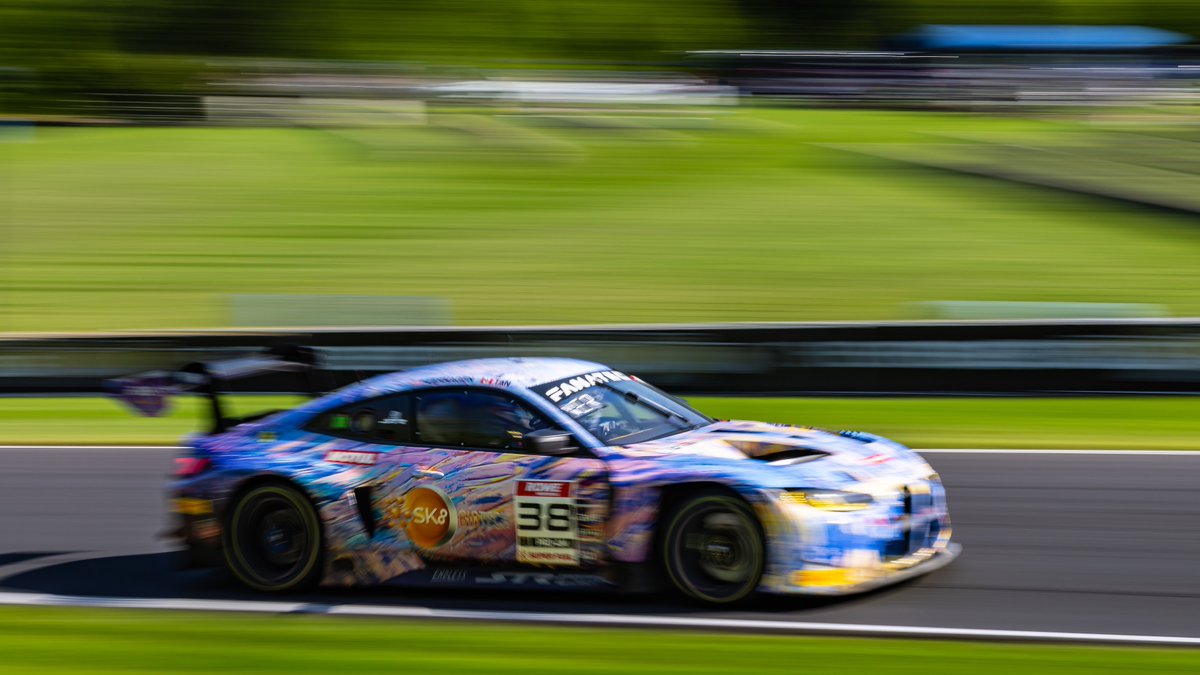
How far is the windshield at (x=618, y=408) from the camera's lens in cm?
689

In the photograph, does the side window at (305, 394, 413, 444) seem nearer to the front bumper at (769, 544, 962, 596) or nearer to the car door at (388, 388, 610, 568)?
the car door at (388, 388, 610, 568)

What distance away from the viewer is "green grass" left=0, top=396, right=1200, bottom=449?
11.4 metres

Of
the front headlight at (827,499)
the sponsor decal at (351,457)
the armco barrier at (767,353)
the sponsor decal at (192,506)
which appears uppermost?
the armco barrier at (767,353)

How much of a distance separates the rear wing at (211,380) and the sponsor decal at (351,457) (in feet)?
2.30

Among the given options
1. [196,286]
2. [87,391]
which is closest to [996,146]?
[196,286]

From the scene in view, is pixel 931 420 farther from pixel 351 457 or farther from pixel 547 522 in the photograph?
pixel 351 457

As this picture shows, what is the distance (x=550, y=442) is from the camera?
652cm

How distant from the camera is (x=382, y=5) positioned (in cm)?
6019

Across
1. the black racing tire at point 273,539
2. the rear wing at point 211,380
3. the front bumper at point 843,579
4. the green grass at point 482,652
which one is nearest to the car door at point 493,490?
the green grass at point 482,652

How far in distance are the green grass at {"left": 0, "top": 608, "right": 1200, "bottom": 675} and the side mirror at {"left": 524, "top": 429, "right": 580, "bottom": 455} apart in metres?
0.82

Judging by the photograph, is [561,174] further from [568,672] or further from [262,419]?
[568,672]

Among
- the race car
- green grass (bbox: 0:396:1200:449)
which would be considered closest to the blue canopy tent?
green grass (bbox: 0:396:1200:449)

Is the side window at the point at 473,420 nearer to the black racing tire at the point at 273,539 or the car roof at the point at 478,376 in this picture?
the car roof at the point at 478,376

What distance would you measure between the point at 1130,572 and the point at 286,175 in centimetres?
2381
